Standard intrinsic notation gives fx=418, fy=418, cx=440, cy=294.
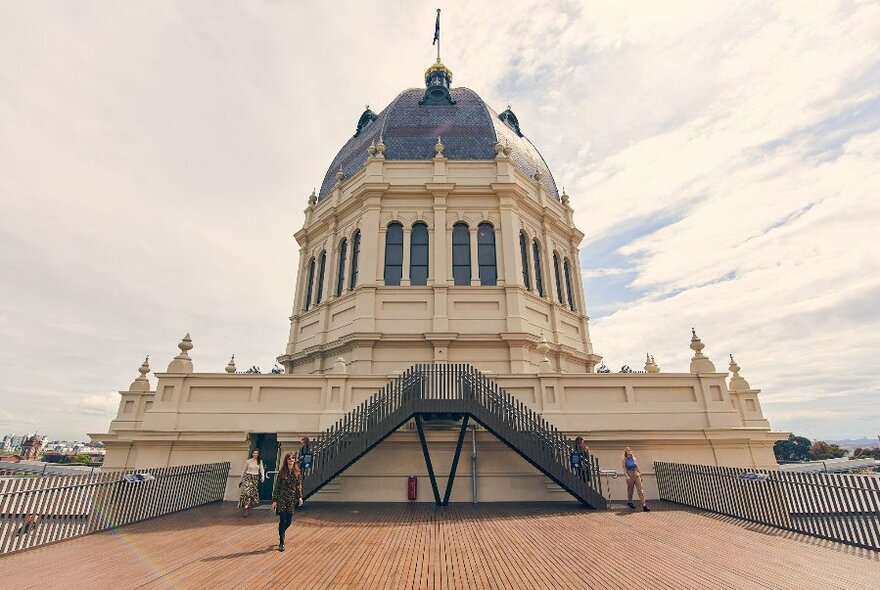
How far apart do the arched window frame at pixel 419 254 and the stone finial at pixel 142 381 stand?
39.3 feet

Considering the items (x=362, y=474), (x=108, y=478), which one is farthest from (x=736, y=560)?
(x=108, y=478)

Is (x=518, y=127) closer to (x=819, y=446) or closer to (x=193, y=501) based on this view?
(x=193, y=501)

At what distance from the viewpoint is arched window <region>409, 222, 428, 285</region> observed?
1973 centimetres

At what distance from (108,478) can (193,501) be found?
2836 millimetres

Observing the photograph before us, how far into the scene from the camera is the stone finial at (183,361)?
1445cm

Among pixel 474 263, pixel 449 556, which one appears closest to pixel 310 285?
pixel 474 263

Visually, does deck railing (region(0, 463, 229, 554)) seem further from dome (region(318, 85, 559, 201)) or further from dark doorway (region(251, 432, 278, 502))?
dome (region(318, 85, 559, 201))

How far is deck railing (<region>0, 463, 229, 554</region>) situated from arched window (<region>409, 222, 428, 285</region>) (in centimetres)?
1095

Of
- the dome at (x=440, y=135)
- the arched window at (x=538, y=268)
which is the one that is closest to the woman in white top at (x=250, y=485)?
the arched window at (x=538, y=268)

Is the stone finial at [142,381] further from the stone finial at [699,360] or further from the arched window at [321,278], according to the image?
the stone finial at [699,360]

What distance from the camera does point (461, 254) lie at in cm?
2023

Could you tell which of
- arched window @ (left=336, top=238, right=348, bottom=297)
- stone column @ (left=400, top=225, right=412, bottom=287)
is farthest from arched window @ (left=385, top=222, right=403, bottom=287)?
arched window @ (left=336, top=238, right=348, bottom=297)

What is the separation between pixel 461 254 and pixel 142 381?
15032 millimetres

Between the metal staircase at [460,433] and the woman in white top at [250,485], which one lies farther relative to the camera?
the metal staircase at [460,433]
